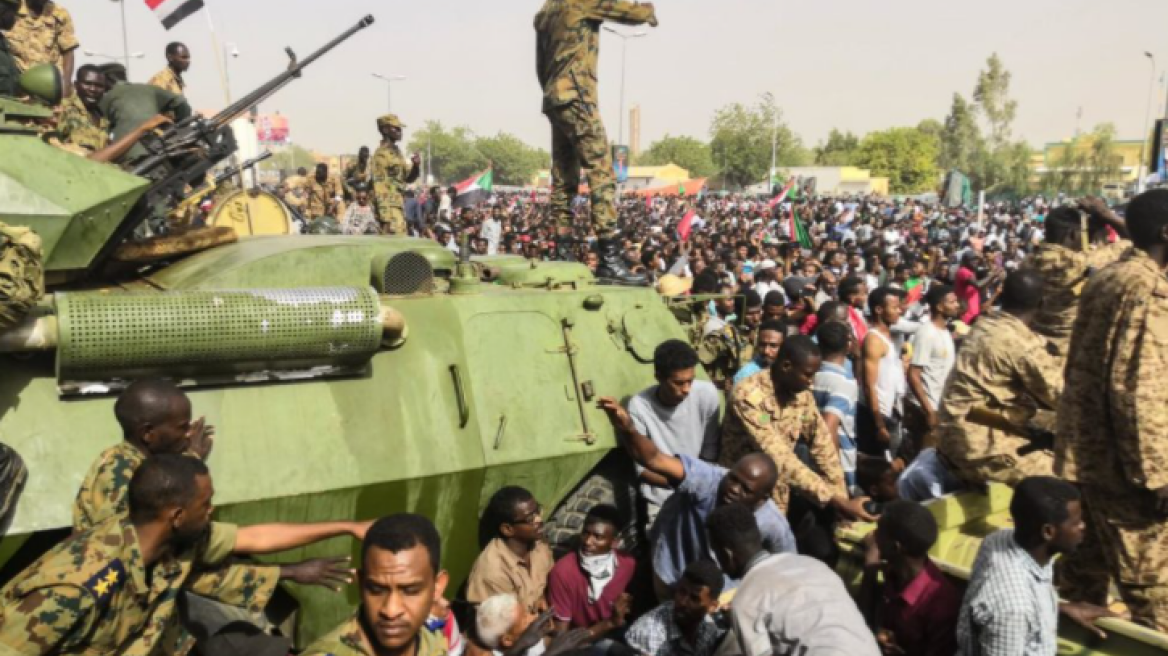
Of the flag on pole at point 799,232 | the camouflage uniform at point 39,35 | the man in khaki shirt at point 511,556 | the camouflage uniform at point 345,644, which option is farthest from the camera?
the flag on pole at point 799,232

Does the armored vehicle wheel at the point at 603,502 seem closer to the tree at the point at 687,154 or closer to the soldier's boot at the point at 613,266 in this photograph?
the soldier's boot at the point at 613,266

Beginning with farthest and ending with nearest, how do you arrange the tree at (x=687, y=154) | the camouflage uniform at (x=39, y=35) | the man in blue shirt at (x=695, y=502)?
the tree at (x=687, y=154) < the camouflage uniform at (x=39, y=35) < the man in blue shirt at (x=695, y=502)

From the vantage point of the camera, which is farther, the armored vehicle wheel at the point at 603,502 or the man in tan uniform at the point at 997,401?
the armored vehicle wheel at the point at 603,502

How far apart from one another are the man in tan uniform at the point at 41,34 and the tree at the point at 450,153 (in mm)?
87146

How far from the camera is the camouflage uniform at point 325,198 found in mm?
14953

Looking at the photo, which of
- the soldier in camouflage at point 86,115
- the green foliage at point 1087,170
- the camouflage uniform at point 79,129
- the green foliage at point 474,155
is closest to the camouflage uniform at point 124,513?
the soldier in camouflage at point 86,115

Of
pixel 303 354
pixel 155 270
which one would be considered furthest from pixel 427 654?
pixel 155 270

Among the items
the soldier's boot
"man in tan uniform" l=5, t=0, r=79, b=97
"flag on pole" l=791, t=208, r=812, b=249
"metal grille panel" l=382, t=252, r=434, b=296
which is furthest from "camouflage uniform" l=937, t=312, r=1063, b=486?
"flag on pole" l=791, t=208, r=812, b=249

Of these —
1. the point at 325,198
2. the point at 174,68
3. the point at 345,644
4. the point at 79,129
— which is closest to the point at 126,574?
the point at 345,644

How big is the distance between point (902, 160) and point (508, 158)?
4093cm

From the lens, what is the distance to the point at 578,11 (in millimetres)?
8203

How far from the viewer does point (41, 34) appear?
955 cm

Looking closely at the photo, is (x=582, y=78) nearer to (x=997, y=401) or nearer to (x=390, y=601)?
(x=997, y=401)

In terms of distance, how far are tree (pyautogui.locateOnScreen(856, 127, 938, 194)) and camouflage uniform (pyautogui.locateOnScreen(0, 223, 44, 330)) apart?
75.4 meters
